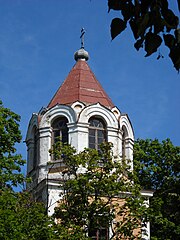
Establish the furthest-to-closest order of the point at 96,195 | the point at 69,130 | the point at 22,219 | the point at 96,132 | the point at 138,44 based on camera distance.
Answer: the point at 96,132, the point at 69,130, the point at 96,195, the point at 22,219, the point at 138,44

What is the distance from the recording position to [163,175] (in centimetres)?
3023

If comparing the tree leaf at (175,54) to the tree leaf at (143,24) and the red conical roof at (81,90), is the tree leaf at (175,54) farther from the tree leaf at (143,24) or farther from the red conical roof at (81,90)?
the red conical roof at (81,90)

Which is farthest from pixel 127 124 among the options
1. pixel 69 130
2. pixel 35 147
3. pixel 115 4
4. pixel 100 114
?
pixel 115 4

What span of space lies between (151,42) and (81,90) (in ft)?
58.5

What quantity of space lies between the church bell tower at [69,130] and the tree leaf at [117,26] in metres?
15.7

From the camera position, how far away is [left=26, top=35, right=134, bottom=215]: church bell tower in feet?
66.7

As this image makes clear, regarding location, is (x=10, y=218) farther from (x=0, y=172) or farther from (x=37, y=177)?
(x=37, y=177)

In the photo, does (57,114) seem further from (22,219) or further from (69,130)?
(22,219)

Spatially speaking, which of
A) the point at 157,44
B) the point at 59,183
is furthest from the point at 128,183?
the point at 157,44

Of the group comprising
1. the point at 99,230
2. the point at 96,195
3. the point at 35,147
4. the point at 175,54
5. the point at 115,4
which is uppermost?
the point at 35,147

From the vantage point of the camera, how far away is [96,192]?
→ 17.8 meters

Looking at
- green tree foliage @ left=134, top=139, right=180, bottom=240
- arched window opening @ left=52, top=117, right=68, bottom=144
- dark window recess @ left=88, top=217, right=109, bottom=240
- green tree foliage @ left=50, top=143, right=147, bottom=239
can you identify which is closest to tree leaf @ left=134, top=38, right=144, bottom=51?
green tree foliage @ left=50, top=143, right=147, bottom=239

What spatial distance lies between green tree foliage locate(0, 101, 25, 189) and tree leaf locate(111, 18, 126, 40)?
14807 millimetres

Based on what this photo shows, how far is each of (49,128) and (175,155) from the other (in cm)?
1164
